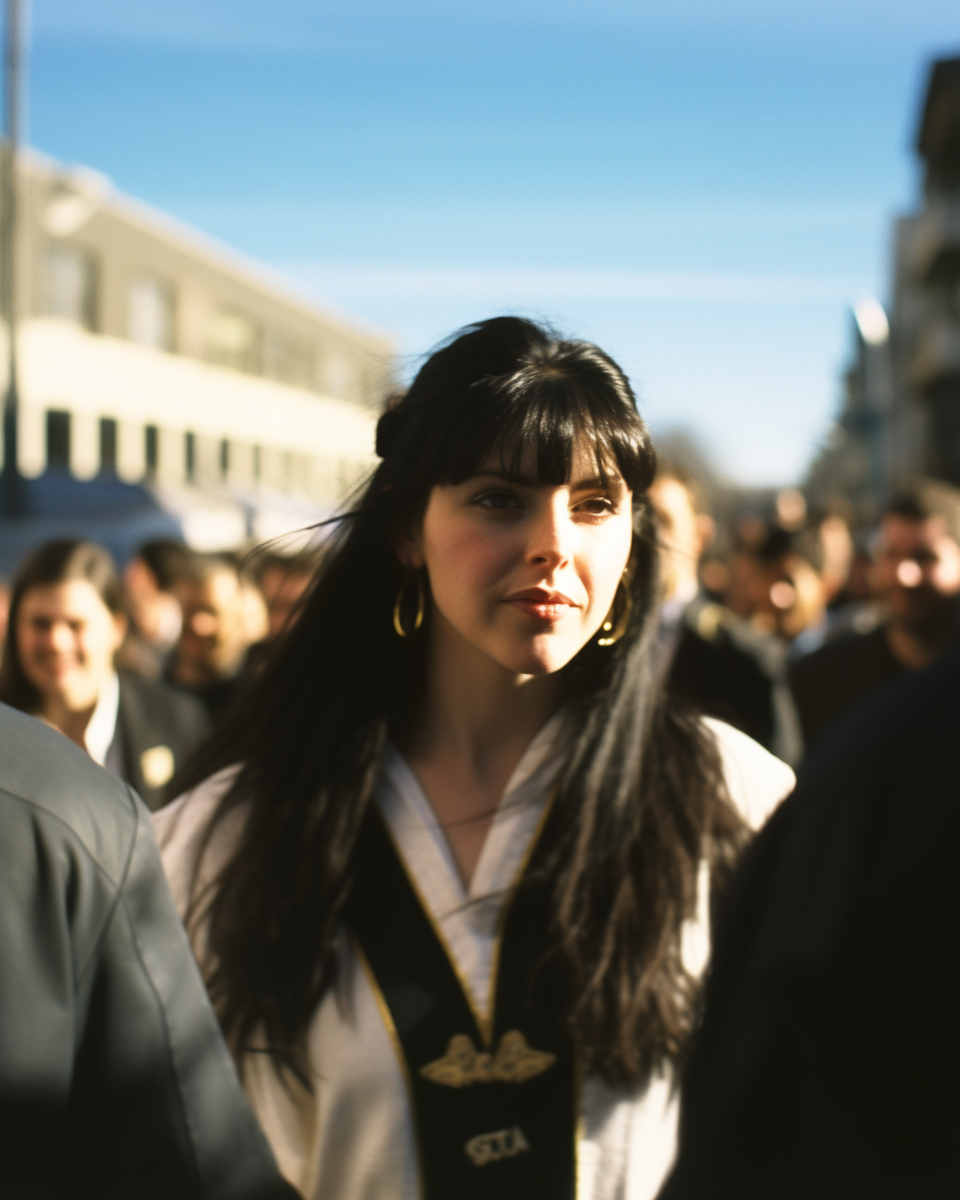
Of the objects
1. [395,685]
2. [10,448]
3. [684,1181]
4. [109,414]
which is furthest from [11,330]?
[109,414]

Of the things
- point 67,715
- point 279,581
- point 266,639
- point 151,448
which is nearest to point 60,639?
point 67,715

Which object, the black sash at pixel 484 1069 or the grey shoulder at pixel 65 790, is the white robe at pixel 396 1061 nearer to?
the black sash at pixel 484 1069

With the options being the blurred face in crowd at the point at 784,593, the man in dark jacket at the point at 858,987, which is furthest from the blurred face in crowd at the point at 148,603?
the man in dark jacket at the point at 858,987

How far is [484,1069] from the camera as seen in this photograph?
189cm

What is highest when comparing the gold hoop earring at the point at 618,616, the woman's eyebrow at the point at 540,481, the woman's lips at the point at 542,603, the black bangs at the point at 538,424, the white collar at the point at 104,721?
the black bangs at the point at 538,424

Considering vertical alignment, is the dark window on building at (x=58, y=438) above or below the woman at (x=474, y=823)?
above

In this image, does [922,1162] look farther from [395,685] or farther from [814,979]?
[395,685]

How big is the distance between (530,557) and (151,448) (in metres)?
27.5

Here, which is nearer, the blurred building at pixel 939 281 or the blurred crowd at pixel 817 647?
the blurred crowd at pixel 817 647

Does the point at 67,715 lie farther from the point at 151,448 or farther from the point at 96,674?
the point at 151,448

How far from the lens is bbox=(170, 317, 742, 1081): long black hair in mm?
1930

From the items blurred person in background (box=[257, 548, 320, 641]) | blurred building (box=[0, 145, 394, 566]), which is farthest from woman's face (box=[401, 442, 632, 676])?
blurred building (box=[0, 145, 394, 566])

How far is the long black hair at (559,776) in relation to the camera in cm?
193

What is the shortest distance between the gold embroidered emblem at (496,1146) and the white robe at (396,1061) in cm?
8
